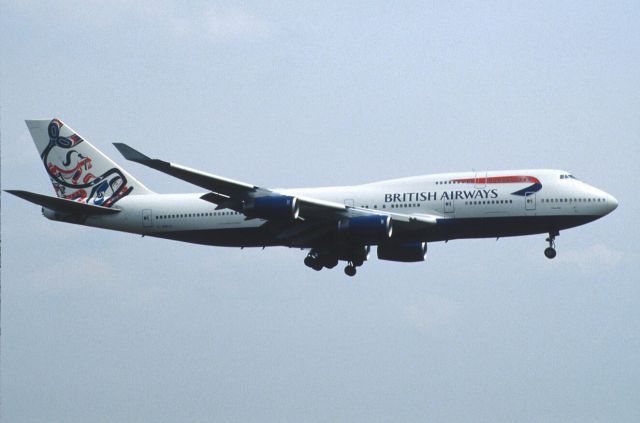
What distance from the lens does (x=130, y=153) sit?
4772 centimetres

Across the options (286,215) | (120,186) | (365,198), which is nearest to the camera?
(286,215)

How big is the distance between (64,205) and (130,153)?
11.7 meters

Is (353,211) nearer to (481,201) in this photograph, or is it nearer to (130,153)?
(481,201)

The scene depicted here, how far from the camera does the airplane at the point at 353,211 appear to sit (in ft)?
172

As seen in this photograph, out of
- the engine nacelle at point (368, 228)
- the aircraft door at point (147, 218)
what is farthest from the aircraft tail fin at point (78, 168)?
the engine nacelle at point (368, 228)

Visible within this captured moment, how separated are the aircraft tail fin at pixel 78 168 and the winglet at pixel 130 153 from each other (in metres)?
12.5

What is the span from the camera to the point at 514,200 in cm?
5297

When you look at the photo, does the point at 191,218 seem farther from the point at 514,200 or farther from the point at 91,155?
the point at 514,200

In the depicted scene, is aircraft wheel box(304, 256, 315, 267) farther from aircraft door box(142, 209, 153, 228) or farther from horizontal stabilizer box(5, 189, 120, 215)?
horizontal stabilizer box(5, 189, 120, 215)

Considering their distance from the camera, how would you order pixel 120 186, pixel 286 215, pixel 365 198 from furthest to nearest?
pixel 120 186
pixel 365 198
pixel 286 215

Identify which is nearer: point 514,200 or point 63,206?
point 514,200

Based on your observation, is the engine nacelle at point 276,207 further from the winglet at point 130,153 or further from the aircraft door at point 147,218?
the aircraft door at point 147,218

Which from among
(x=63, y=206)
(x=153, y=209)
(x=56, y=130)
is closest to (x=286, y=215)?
(x=153, y=209)

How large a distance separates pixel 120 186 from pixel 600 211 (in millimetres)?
26937
